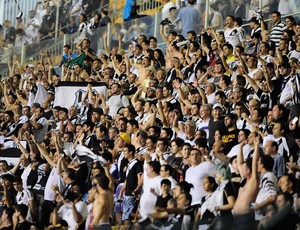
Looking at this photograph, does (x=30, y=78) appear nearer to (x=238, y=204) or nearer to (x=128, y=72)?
(x=128, y=72)

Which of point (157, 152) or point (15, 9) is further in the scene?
point (15, 9)

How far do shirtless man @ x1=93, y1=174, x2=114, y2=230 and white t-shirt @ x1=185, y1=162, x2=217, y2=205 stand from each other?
1118 mm

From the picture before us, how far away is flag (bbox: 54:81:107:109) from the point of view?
21156 millimetres

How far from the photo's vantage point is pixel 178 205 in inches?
534

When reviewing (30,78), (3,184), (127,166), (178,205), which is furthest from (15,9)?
(178,205)

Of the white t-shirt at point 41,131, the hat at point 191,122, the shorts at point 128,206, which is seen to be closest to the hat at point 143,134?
the hat at point 191,122

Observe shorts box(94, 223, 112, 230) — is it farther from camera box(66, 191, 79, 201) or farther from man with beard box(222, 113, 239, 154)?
man with beard box(222, 113, 239, 154)

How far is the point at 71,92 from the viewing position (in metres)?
21.6

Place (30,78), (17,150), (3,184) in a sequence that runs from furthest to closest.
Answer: (30,78) → (17,150) → (3,184)

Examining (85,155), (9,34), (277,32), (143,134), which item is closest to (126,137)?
(85,155)

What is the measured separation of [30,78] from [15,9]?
22.8 feet

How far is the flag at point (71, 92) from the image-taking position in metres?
21.2

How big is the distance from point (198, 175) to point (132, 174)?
5.66 feet

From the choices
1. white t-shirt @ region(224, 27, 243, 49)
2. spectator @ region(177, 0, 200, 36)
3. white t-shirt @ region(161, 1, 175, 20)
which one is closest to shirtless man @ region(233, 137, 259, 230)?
white t-shirt @ region(224, 27, 243, 49)
